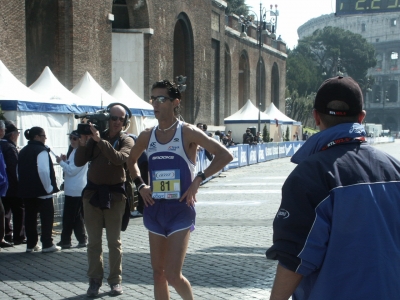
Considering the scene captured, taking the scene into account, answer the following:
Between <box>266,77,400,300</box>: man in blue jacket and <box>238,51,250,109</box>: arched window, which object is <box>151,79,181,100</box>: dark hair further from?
<box>238,51,250,109</box>: arched window

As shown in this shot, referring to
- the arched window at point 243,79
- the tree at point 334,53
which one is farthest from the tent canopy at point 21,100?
the tree at point 334,53

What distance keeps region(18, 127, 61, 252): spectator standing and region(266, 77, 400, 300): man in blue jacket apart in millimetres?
6691

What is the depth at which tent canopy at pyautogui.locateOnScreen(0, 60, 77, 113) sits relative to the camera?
14.3m

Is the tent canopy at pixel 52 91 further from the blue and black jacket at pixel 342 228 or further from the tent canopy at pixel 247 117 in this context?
the tent canopy at pixel 247 117

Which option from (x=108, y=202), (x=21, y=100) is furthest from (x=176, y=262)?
(x=21, y=100)

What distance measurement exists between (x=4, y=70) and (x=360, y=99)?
46.7 feet

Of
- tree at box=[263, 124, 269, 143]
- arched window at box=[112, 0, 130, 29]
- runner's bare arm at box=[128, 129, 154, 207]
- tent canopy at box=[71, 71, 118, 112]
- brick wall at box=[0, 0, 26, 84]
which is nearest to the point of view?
runner's bare arm at box=[128, 129, 154, 207]

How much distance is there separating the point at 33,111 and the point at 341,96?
43.3ft

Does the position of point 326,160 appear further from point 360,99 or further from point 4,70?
point 4,70

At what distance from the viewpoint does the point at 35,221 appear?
8.91m

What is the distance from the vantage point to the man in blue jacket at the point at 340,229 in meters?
2.43

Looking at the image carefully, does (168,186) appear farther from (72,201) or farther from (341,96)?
(72,201)

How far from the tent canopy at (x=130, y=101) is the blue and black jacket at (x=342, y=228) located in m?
17.6

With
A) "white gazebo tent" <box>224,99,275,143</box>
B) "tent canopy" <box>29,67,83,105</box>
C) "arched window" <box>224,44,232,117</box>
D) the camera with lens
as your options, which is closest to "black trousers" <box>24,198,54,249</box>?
the camera with lens
